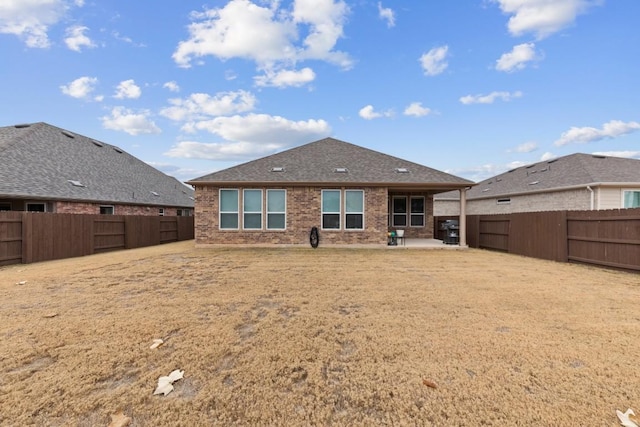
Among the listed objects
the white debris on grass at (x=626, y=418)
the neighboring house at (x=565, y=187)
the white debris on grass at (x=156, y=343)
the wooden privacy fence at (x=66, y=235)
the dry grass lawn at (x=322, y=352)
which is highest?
the neighboring house at (x=565, y=187)

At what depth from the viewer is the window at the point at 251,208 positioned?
13195mm

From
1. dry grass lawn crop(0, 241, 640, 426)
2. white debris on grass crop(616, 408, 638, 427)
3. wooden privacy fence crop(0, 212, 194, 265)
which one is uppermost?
wooden privacy fence crop(0, 212, 194, 265)

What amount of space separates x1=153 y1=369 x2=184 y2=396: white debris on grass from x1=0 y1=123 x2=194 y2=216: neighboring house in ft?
46.4

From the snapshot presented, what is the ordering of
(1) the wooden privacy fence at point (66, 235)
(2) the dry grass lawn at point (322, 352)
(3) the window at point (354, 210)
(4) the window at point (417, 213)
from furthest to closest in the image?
1. (4) the window at point (417, 213)
2. (3) the window at point (354, 210)
3. (1) the wooden privacy fence at point (66, 235)
4. (2) the dry grass lawn at point (322, 352)

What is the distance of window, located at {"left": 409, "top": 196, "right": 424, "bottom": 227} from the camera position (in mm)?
16422

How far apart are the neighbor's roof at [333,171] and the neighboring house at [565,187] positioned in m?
6.69

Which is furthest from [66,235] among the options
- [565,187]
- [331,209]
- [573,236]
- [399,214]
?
[565,187]

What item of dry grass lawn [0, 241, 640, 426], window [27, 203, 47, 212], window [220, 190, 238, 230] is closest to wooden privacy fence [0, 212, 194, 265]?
window [27, 203, 47, 212]

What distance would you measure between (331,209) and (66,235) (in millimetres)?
10195

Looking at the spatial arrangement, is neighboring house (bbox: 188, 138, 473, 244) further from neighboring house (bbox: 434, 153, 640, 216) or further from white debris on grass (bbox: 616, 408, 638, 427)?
white debris on grass (bbox: 616, 408, 638, 427)

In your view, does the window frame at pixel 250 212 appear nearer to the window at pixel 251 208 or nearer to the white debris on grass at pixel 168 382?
the window at pixel 251 208

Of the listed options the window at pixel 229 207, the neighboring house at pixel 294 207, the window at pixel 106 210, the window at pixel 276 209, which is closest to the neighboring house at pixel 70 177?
the window at pixel 106 210

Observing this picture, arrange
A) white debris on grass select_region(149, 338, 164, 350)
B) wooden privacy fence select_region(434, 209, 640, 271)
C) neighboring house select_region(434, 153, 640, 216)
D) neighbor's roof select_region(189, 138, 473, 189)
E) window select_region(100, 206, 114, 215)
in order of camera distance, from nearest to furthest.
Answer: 1. white debris on grass select_region(149, 338, 164, 350)
2. wooden privacy fence select_region(434, 209, 640, 271)
3. neighbor's roof select_region(189, 138, 473, 189)
4. neighboring house select_region(434, 153, 640, 216)
5. window select_region(100, 206, 114, 215)

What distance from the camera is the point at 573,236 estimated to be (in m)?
9.27
